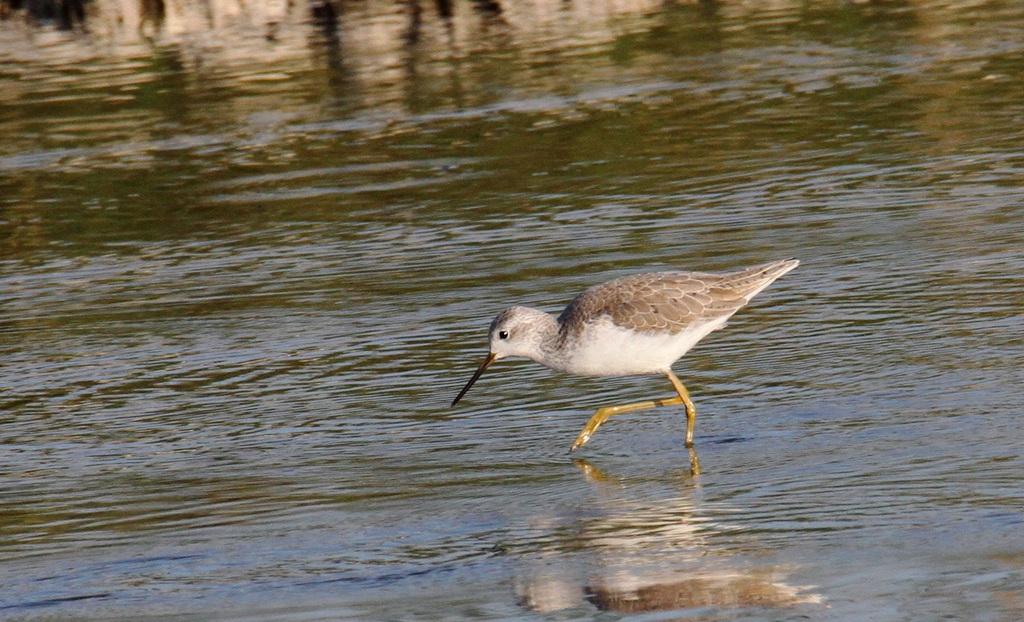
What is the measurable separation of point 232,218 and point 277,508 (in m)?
7.44

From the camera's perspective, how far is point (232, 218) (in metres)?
15.3

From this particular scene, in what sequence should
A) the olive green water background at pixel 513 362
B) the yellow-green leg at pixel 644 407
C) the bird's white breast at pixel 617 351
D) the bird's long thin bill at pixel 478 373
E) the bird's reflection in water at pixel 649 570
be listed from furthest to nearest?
the bird's long thin bill at pixel 478 373 → the bird's white breast at pixel 617 351 → the yellow-green leg at pixel 644 407 → the olive green water background at pixel 513 362 → the bird's reflection in water at pixel 649 570

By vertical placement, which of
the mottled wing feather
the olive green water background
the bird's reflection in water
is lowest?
the olive green water background

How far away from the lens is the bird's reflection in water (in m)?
6.61

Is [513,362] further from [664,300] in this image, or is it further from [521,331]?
[664,300]

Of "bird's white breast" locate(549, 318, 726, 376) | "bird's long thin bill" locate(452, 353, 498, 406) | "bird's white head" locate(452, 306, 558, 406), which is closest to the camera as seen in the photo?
"bird's white breast" locate(549, 318, 726, 376)

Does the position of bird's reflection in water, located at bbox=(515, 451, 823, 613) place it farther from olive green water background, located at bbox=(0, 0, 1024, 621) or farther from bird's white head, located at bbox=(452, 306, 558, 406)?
bird's white head, located at bbox=(452, 306, 558, 406)

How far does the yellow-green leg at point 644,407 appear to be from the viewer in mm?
8883

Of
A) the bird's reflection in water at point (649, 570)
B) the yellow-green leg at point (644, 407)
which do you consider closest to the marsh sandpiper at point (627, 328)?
the yellow-green leg at point (644, 407)

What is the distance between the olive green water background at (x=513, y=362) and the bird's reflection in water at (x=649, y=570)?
0.02m

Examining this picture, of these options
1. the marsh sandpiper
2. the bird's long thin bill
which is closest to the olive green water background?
the bird's long thin bill

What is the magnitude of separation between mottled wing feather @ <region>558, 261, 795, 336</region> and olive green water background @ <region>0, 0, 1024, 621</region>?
528 mm

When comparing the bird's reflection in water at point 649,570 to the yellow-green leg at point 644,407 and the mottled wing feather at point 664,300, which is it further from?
the mottled wing feather at point 664,300

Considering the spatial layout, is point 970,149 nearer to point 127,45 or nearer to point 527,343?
point 527,343
